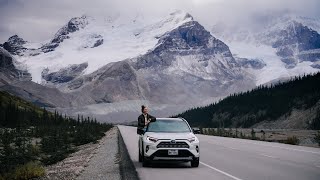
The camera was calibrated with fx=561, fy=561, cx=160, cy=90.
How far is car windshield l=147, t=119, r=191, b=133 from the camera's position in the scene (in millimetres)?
22516

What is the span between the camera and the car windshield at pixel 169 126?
22.5 m

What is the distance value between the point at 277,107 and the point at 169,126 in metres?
125

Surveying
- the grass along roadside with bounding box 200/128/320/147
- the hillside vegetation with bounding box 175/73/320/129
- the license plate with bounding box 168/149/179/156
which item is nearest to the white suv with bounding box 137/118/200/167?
the license plate with bounding box 168/149/179/156

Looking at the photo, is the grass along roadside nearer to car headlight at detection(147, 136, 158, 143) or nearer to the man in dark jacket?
the man in dark jacket

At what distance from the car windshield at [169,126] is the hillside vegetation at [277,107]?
9012 centimetres

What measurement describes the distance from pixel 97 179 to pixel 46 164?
1522cm

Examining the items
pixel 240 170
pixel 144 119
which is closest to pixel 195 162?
pixel 240 170

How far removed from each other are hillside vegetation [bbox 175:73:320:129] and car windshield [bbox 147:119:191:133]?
90117 mm

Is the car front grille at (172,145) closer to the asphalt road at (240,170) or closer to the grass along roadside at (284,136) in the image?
the asphalt road at (240,170)

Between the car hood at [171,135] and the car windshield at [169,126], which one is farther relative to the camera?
the car windshield at [169,126]

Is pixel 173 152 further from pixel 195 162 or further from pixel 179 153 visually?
pixel 195 162

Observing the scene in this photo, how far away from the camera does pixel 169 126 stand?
22.8 m

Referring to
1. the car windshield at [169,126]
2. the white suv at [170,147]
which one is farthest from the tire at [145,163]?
the car windshield at [169,126]

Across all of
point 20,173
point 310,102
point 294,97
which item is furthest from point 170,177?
point 294,97
